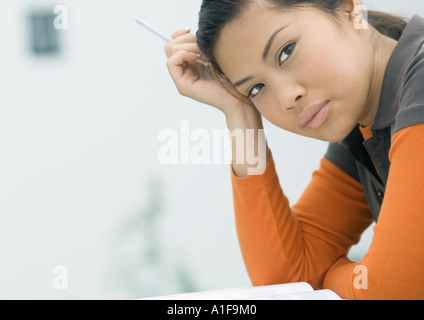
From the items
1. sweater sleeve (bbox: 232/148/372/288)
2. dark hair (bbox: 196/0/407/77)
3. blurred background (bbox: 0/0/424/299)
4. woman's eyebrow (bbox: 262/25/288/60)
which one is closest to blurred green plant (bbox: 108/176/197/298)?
blurred background (bbox: 0/0/424/299)

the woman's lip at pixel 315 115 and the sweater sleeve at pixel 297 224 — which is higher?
the woman's lip at pixel 315 115

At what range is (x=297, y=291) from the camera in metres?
0.76

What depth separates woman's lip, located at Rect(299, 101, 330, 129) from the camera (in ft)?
2.48

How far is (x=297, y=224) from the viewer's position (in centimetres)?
98

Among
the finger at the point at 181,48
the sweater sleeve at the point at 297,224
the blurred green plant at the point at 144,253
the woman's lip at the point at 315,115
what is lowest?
the blurred green plant at the point at 144,253

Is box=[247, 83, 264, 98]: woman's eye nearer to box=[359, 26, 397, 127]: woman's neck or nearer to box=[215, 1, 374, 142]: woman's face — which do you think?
box=[215, 1, 374, 142]: woman's face

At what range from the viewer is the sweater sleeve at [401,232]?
61 cm

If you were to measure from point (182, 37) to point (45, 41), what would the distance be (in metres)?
0.72

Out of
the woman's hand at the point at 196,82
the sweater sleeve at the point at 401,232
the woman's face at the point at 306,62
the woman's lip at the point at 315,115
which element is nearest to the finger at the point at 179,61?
the woman's hand at the point at 196,82

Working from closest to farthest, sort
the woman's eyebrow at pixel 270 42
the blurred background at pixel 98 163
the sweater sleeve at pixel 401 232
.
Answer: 1. the sweater sleeve at pixel 401 232
2. the woman's eyebrow at pixel 270 42
3. the blurred background at pixel 98 163

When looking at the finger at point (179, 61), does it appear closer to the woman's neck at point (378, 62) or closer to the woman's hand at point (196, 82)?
the woman's hand at point (196, 82)

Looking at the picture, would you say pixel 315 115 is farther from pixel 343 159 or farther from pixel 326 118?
pixel 343 159

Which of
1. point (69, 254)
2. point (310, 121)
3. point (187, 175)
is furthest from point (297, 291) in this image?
point (69, 254)

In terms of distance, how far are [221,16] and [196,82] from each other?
20 centimetres
